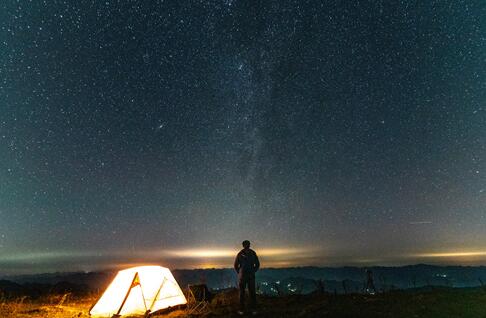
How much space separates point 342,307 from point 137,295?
703 centimetres

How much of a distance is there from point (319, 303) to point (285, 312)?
5.01 feet

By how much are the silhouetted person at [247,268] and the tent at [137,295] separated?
3.05m

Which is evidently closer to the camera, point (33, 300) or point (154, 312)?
point (154, 312)

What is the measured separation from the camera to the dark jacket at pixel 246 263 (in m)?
11.6

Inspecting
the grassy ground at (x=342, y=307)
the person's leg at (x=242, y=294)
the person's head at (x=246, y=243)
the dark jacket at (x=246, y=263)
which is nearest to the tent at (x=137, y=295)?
the grassy ground at (x=342, y=307)

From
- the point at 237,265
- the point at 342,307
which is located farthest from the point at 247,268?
the point at 342,307

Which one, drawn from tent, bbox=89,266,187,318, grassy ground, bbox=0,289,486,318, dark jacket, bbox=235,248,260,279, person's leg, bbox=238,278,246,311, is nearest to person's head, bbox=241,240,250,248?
dark jacket, bbox=235,248,260,279

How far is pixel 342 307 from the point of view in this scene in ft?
35.3

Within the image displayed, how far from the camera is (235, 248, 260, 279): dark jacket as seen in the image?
11.6 metres

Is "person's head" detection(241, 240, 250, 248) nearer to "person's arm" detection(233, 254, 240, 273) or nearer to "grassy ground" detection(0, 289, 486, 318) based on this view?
→ "person's arm" detection(233, 254, 240, 273)

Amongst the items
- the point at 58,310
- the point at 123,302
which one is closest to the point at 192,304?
the point at 123,302

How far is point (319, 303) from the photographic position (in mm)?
11500

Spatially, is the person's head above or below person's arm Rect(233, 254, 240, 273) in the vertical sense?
above

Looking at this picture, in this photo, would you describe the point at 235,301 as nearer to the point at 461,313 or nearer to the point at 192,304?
the point at 192,304
